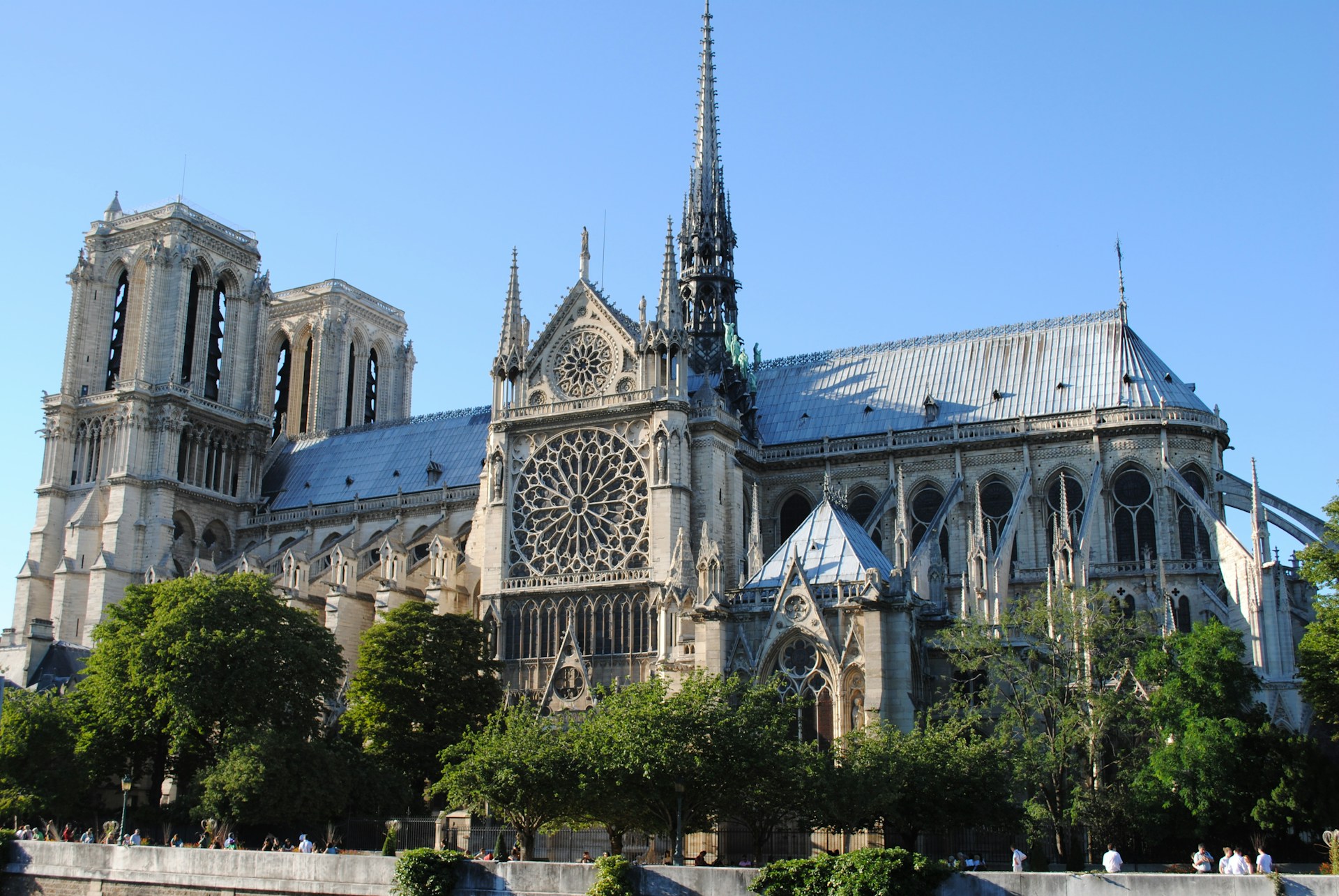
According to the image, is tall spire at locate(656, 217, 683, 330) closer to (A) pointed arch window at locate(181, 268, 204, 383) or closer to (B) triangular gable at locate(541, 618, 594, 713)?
(B) triangular gable at locate(541, 618, 594, 713)

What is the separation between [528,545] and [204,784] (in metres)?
16.8

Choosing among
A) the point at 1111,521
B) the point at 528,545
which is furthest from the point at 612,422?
the point at 1111,521

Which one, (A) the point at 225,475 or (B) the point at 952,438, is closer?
(B) the point at 952,438

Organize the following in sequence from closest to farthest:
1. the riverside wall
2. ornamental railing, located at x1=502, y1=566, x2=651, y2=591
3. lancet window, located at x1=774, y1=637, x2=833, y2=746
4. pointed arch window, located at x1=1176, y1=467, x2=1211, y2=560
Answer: the riverside wall, lancet window, located at x1=774, y1=637, x2=833, y2=746, pointed arch window, located at x1=1176, y1=467, x2=1211, y2=560, ornamental railing, located at x1=502, y1=566, x2=651, y2=591

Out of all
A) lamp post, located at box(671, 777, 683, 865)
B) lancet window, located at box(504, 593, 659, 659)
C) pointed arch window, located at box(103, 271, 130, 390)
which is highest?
pointed arch window, located at box(103, 271, 130, 390)

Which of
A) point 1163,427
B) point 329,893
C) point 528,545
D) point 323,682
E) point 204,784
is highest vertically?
point 1163,427

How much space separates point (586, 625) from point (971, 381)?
730 inches

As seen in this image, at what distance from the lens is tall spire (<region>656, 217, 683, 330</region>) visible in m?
54.8

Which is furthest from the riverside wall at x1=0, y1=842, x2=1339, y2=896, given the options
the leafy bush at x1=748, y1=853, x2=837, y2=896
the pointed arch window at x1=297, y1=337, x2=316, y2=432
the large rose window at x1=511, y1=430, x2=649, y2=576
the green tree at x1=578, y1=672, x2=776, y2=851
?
the pointed arch window at x1=297, y1=337, x2=316, y2=432

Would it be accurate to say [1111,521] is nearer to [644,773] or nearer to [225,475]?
[644,773]

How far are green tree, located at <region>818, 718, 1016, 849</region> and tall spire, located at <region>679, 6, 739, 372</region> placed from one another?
31726 mm

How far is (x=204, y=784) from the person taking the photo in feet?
135

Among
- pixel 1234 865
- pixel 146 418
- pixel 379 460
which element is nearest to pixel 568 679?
pixel 379 460

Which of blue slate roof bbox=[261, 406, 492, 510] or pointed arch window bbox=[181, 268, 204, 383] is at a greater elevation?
pointed arch window bbox=[181, 268, 204, 383]
